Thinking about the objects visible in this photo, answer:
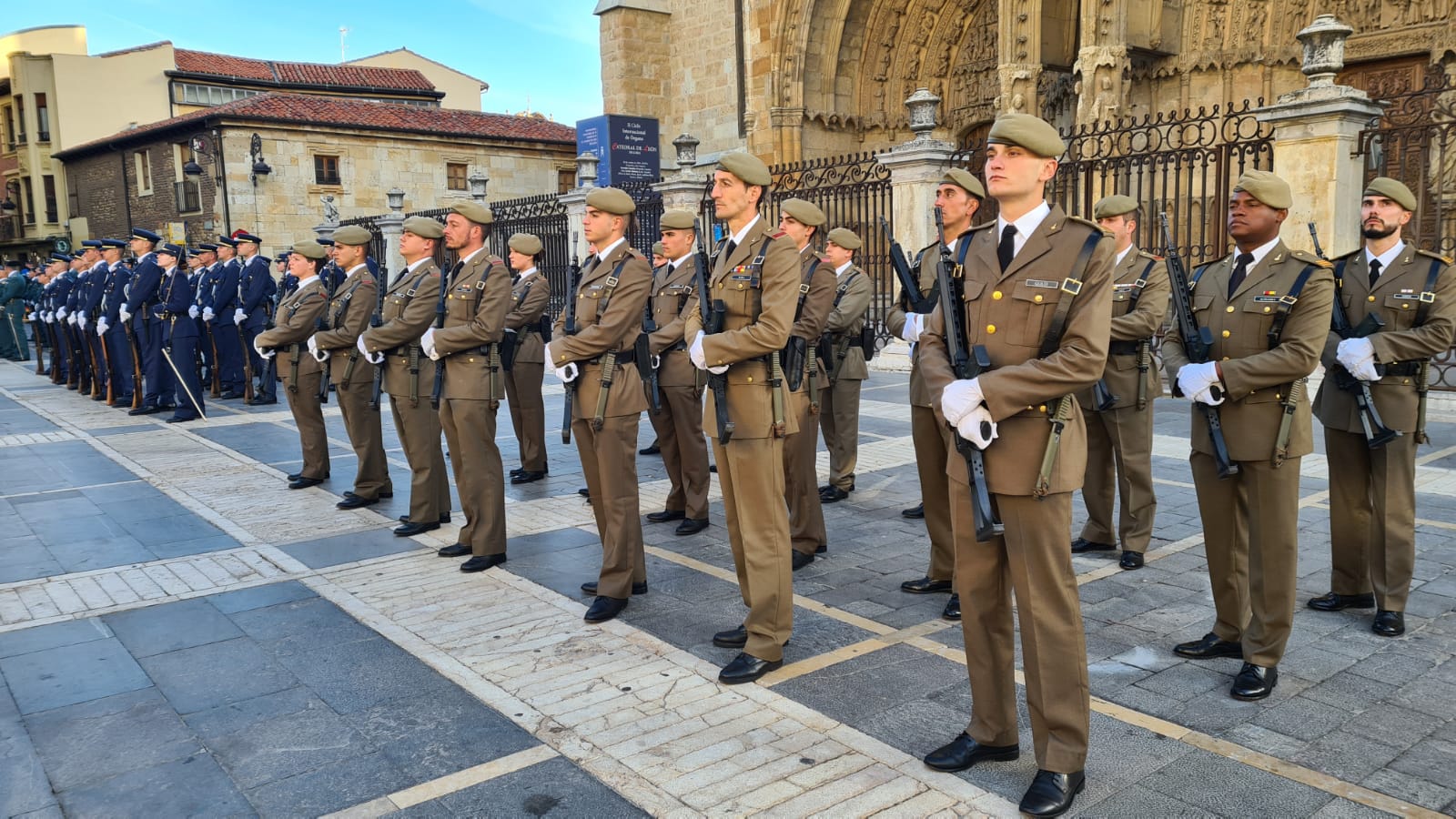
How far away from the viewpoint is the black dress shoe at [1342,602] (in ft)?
16.2

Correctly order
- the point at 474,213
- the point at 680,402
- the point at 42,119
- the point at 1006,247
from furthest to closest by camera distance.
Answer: the point at 42,119
the point at 680,402
the point at 474,213
the point at 1006,247

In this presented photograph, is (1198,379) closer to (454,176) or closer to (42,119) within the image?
(454,176)

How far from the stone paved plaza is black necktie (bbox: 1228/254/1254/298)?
1.57 m

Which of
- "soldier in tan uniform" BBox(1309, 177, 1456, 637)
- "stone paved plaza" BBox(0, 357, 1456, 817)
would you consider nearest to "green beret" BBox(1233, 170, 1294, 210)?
"soldier in tan uniform" BBox(1309, 177, 1456, 637)

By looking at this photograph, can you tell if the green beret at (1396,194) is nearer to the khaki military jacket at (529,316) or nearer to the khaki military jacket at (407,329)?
the khaki military jacket at (529,316)

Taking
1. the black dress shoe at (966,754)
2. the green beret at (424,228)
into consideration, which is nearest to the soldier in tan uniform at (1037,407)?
the black dress shoe at (966,754)

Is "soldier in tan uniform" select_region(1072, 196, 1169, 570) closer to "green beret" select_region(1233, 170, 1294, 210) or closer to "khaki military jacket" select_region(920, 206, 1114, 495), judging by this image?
"green beret" select_region(1233, 170, 1294, 210)

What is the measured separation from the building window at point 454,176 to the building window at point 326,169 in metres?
3.39

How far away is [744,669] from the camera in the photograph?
14.1 ft

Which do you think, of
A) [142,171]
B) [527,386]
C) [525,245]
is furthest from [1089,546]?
[142,171]

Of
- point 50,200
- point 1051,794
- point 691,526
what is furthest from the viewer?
point 50,200

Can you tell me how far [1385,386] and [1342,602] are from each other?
1.06m

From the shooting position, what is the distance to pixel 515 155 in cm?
3472

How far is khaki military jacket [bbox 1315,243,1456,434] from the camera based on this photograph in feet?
15.1
